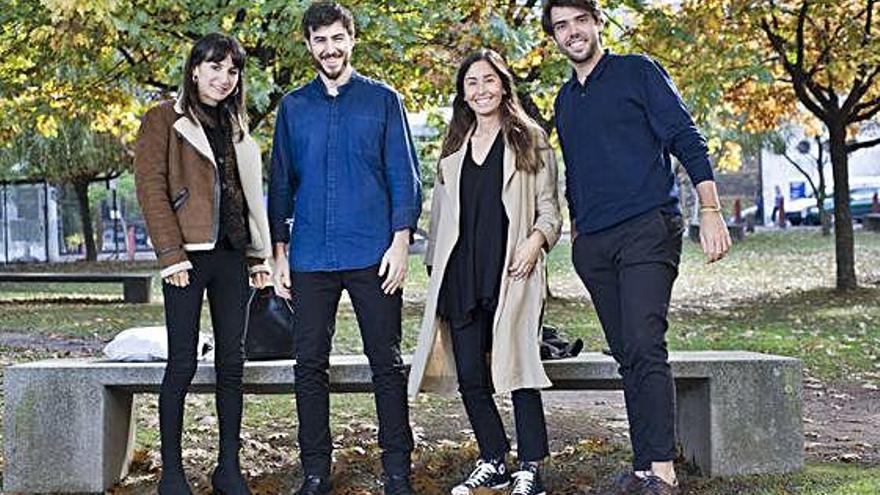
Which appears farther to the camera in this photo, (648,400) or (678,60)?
(678,60)

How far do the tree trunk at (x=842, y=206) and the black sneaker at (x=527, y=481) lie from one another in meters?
12.3

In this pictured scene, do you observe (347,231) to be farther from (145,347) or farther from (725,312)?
(725,312)

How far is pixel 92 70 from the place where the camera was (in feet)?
51.0

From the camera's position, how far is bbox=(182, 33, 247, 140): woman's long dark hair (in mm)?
5441

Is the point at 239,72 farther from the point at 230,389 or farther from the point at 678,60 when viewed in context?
the point at 678,60

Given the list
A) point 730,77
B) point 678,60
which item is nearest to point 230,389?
point 730,77

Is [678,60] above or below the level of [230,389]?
above

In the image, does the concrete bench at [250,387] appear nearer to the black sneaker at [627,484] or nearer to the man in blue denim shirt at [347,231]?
the man in blue denim shirt at [347,231]

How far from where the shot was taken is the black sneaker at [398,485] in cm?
550

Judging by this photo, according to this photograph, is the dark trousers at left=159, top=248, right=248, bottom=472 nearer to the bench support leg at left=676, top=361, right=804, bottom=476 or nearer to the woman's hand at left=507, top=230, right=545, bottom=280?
the woman's hand at left=507, top=230, right=545, bottom=280

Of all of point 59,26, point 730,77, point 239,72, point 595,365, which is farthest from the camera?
point 730,77

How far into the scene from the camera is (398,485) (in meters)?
5.50

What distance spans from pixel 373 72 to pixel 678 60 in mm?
4046

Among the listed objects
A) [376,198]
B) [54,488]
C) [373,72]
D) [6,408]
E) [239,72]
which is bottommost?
[54,488]
